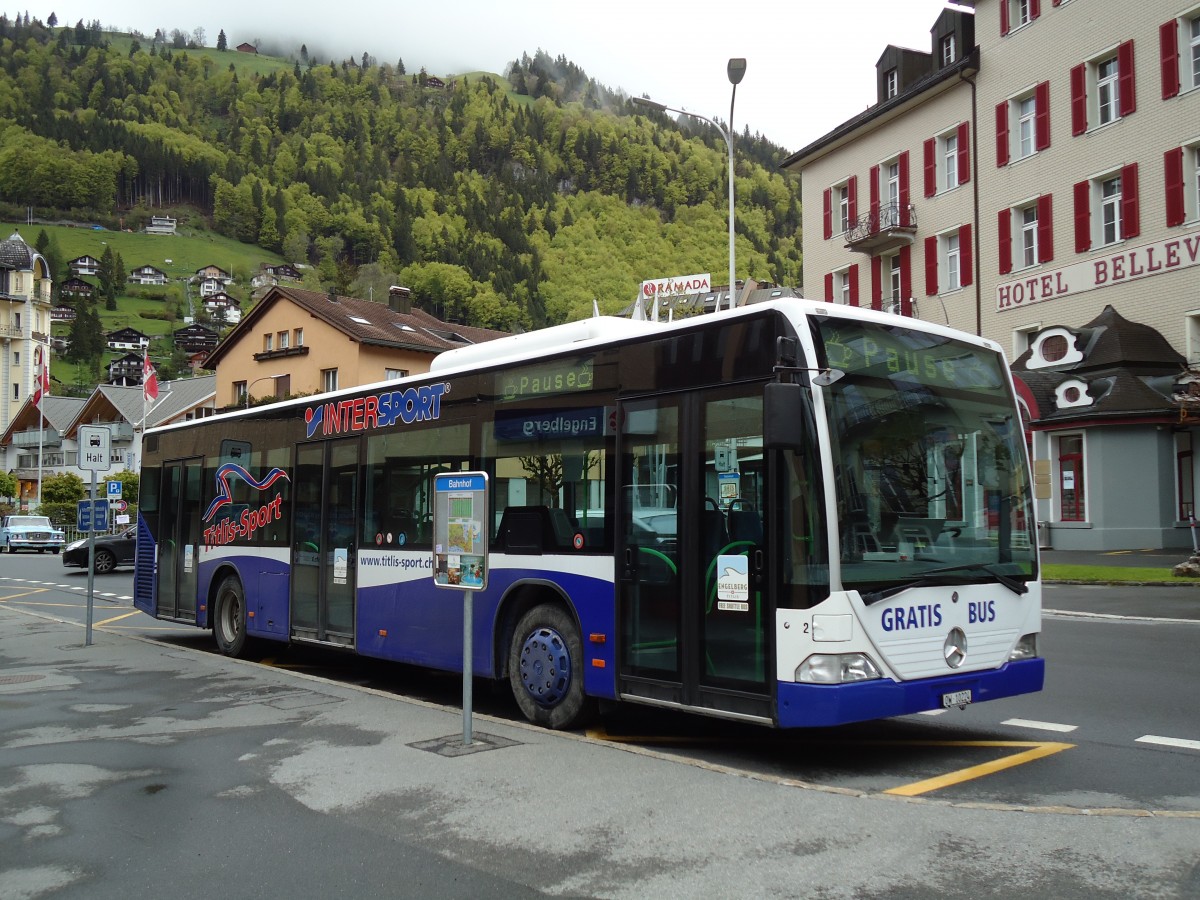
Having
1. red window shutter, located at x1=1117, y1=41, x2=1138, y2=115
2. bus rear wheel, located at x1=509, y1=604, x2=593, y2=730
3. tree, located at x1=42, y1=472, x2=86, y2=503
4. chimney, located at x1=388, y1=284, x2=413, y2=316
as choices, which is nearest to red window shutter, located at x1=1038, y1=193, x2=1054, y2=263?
red window shutter, located at x1=1117, y1=41, x2=1138, y2=115

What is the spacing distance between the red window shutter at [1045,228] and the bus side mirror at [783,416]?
30.2 m

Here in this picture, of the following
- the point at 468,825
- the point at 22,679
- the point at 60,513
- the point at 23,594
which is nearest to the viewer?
the point at 468,825

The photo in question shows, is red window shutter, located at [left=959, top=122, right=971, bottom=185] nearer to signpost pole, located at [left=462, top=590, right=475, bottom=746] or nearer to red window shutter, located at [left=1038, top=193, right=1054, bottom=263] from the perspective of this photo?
red window shutter, located at [left=1038, top=193, right=1054, bottom=263]

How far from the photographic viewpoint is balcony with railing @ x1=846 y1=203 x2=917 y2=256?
39438 millimetres

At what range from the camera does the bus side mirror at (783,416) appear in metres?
6.78

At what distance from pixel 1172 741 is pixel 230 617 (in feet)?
35.6

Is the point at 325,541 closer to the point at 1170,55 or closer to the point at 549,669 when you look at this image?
the point at 549,669

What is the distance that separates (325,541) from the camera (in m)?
12.3

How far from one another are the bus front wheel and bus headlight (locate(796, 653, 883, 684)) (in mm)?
8996

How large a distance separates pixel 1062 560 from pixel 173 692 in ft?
76.9

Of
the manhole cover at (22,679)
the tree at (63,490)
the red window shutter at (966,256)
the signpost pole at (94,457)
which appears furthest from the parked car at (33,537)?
the manhole cover at (22,679)

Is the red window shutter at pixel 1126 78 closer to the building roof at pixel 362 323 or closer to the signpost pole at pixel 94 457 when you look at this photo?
the signpost pole at pixel 94 457

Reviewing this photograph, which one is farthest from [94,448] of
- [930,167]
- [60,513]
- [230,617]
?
[60,513]

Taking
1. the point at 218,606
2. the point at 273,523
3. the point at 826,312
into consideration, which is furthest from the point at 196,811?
the point at 218,606
